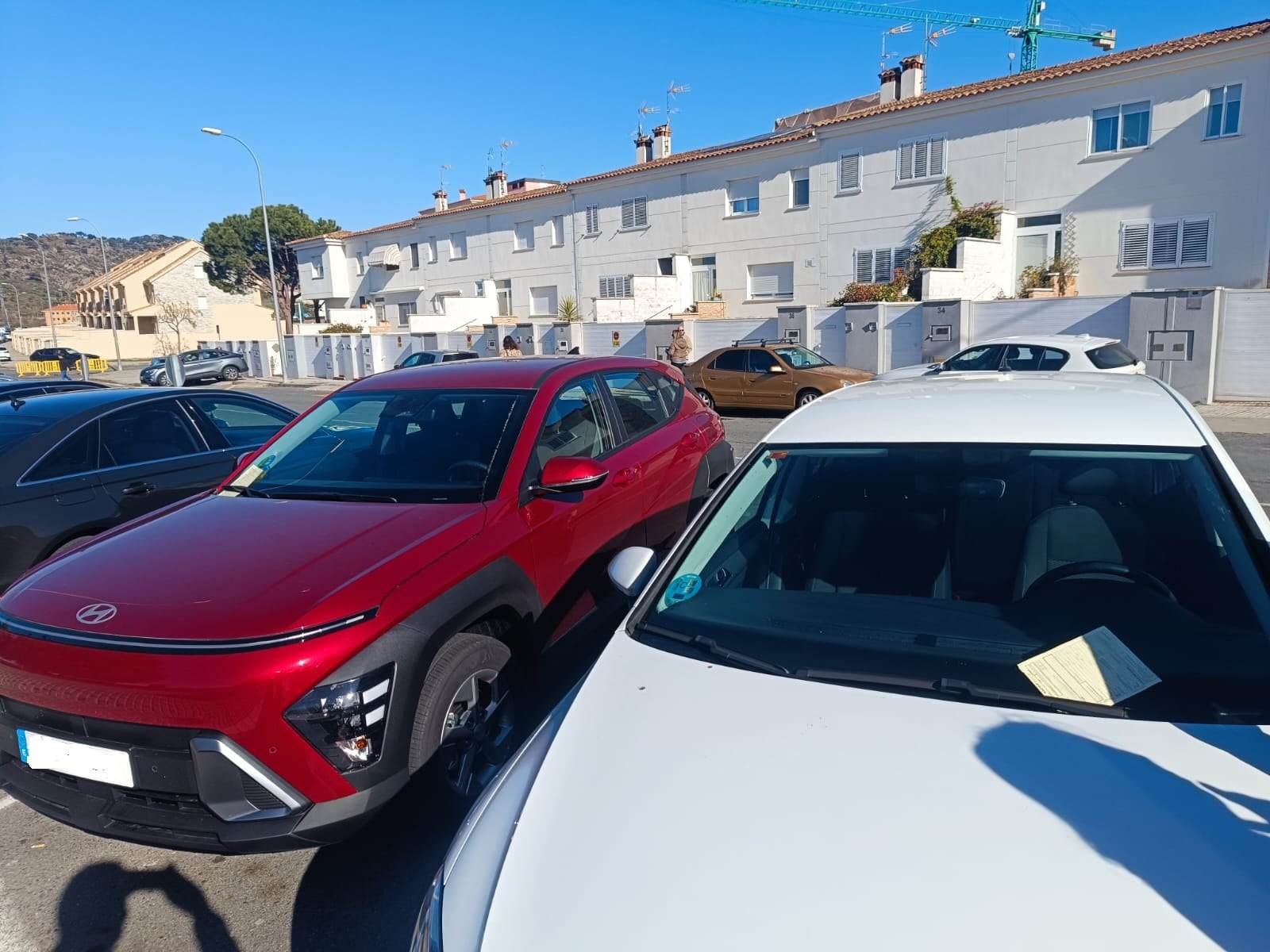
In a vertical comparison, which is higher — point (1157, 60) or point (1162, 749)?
point (1157, 60)

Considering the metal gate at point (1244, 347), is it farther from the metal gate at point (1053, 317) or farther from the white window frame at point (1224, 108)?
the white window frame at point (1224, 108)

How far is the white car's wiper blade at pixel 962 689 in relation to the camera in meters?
1.94

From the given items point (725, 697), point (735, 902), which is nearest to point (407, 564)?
point (725, 697)

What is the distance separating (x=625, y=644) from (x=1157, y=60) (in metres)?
24.6

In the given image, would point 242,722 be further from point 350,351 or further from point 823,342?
point 350,351

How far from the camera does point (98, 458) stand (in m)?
5.56

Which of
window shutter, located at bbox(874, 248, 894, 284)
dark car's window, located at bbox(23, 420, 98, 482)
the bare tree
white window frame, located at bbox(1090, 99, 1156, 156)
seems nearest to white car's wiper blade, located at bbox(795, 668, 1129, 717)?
dark car's window, located at bbox(23, 420, 98, 482)

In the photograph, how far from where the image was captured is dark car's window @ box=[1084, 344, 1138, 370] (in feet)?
41.3

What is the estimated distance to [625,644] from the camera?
2.36 meters

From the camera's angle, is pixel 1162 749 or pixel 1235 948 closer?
pixel 1235 948

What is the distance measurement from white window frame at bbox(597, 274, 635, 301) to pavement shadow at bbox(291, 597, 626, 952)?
30.7 metres

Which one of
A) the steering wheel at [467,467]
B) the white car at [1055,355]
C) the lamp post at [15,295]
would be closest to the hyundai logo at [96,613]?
the steering wheel at [467,467]

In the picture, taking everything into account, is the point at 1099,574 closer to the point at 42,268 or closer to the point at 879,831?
the point at 879,831

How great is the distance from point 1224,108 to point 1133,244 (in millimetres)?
3451
